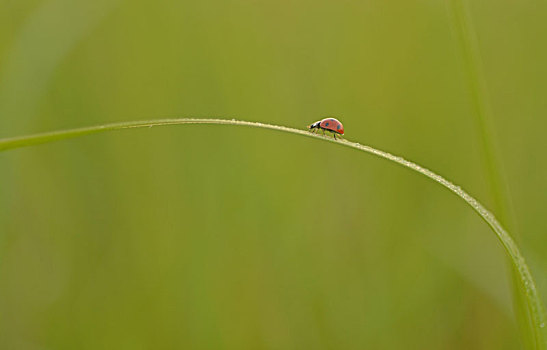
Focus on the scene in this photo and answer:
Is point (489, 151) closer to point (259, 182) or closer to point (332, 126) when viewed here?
point (332, 126)

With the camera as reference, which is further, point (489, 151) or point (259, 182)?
point (259, 182)

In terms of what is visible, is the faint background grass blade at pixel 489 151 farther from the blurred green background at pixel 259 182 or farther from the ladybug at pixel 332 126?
the ladybug at pixel 332 126

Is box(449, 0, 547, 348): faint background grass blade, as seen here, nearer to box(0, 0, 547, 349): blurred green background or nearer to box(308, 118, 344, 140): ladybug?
box(0, 0, 547, 349): blurred green background

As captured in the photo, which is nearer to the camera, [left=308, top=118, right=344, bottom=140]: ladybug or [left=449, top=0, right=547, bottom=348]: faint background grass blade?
[left=449, top=0, right=547, bottom=348]: faint background grass blade

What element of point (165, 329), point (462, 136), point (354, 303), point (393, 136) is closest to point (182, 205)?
point (165, 329)

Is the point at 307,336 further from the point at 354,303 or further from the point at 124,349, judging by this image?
the point at 124,349

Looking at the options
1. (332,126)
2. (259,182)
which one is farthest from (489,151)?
(259,182)

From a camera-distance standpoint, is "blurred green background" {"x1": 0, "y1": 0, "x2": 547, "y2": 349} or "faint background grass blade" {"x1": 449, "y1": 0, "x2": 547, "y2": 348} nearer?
"faint background grass blade" {"x1": 449, "y1": 0, "x2": 547, "y2": 348}

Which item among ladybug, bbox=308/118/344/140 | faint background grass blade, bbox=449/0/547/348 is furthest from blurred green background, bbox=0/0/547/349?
ladybug, bbox=308/118/344/140
